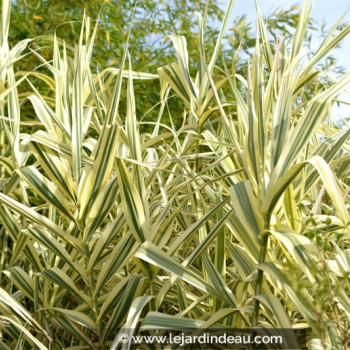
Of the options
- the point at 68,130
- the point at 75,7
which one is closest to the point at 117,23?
the point at 75,7

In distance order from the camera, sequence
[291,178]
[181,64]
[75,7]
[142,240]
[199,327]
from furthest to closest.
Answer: [75,7] → [181,64] → [142,240] → [199,327] → [291,178]

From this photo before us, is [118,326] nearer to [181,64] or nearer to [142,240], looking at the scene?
[142,240]

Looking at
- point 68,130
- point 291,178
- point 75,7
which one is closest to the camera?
point 291,178

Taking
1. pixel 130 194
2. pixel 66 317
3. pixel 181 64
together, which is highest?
pixel 181 64

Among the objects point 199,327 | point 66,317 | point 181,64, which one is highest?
point 181,64

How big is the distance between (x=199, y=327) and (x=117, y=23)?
10.1 ft

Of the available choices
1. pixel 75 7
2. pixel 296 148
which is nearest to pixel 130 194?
pixel 296 148

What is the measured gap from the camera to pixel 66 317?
137 centimetres

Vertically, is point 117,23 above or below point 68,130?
below

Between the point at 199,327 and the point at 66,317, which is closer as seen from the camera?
the point at 199,327

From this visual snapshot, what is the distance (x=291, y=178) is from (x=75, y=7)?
303 cm

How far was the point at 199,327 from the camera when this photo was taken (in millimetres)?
1157

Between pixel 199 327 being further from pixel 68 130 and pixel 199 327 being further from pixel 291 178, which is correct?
pixel 68 130

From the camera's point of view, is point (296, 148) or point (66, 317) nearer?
point (296, 148)
